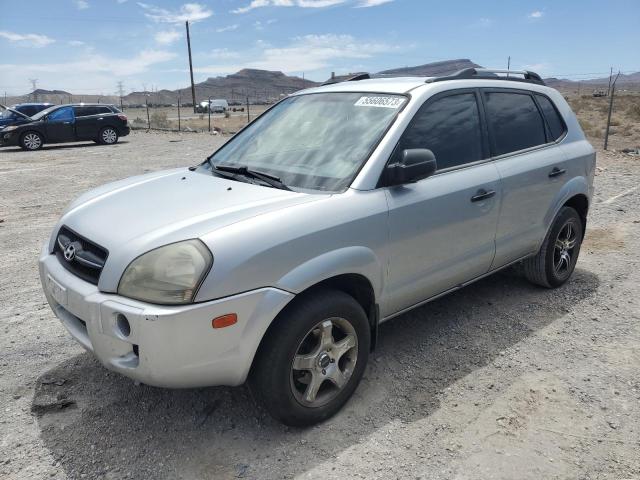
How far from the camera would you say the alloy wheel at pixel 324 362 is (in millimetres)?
2729

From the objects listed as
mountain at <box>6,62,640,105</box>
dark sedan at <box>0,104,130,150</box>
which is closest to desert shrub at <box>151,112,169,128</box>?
dark sedan at <box>0,104,130,150</box>

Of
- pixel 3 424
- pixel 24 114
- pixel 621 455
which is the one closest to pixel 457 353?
pixel 621 455

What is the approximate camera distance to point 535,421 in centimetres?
289

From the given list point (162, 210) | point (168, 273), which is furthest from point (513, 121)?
point (168, 273)

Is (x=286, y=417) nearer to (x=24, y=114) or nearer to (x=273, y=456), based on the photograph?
(x=273, y=456)

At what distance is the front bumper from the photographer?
90.1 inches

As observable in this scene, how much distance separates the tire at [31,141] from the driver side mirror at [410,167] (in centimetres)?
1809

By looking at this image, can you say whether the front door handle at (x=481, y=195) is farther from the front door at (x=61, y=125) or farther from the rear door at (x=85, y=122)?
the rear door at (x=85, y=122)

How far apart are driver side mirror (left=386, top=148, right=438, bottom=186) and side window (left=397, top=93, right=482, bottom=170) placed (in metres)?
0.17

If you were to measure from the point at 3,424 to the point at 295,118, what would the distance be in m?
2.55

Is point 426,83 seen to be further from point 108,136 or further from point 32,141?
point 108,136

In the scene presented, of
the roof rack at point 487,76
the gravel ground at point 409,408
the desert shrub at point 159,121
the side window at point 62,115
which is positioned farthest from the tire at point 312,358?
the desert shrub at point 159,121

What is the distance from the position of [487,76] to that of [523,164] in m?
0.72

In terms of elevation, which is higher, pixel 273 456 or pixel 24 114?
pixel 24 114
